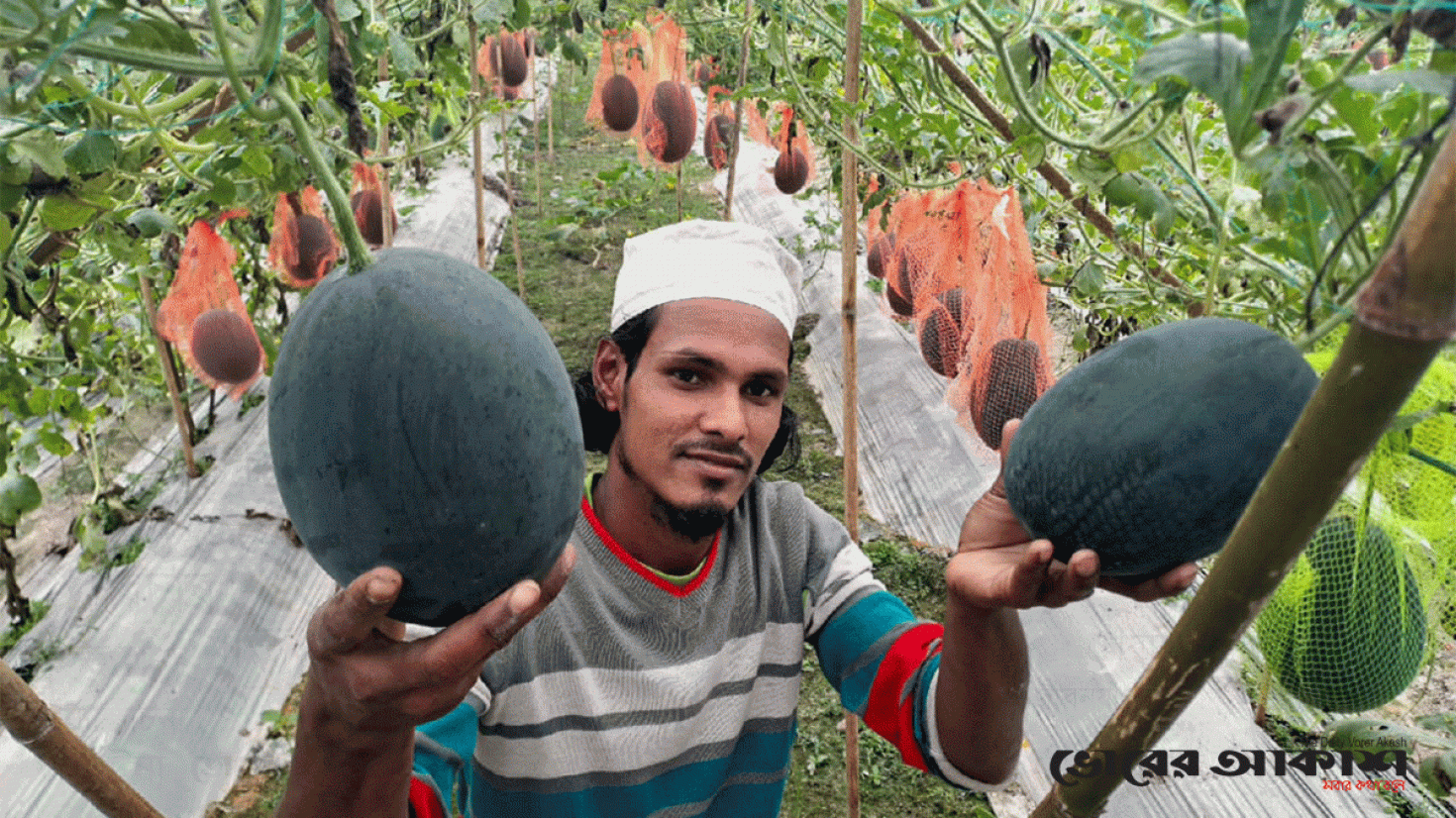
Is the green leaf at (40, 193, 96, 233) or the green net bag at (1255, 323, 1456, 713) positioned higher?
the green leaf at (40, 193, 96, 233)

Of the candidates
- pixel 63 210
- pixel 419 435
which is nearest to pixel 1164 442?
pixel 419 435

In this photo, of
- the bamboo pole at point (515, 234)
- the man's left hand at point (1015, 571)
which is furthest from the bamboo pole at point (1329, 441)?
the bamboo pole at point (515, 234)

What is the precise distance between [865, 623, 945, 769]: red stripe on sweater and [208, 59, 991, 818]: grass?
0.15m

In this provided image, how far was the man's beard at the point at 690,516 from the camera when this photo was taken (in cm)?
129

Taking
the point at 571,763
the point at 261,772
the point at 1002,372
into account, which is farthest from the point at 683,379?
the point at 261,772

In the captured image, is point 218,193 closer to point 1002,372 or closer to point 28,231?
point 28,231

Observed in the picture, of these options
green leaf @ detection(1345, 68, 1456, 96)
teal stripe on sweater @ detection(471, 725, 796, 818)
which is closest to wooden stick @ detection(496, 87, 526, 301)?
teal stripe on sweater @ detection(471, 725, 796, 818)

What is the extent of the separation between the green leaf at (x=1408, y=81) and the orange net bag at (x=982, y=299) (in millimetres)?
1921

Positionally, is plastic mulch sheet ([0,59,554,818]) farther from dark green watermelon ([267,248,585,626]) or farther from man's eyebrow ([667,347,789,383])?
dark green watermelon ([267,248,585,626])

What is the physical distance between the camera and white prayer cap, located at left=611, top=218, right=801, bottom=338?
1421mm

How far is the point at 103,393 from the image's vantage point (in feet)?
15.3

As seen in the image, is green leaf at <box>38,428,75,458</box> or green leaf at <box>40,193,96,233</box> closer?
green leaf at <box>40,193,96,233</box>

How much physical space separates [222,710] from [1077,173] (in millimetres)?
2626

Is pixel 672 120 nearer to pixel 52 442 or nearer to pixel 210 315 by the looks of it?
pixel 210 315
